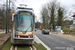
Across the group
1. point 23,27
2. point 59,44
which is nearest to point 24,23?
point 23,27

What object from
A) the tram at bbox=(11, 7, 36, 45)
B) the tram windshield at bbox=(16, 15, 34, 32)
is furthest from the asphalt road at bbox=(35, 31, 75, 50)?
the tram windshield at bbox=(16, 15, 34, 32)

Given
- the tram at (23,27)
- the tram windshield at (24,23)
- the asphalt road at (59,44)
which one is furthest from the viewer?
the asphalt road at (59,44)

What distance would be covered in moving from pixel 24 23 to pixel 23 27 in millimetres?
353

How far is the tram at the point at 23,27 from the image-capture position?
10.5 m

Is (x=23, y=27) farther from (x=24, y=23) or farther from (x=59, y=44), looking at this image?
(x=59, y=44)

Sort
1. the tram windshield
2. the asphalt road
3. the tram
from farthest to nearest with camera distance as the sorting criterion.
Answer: the asphalt road < the tram windshield < the tram

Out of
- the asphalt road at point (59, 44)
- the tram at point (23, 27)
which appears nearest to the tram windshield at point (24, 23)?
the tram at point (23, 27)

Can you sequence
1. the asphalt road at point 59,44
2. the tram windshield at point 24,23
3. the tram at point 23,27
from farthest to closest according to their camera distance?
the asphalt road at point 59,44 → the tram windshield at point 24,23 → the tram at point 23,27

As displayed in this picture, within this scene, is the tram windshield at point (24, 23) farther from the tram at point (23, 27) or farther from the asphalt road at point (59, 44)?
the asphalt road at point (59, 44)

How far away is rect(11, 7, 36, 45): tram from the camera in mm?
10477

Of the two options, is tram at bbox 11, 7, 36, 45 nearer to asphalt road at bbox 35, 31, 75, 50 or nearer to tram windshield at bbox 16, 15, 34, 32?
tram windshield at bbox 16, 15, 34, 32

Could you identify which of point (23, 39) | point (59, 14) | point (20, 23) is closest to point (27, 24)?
point (20, 23)

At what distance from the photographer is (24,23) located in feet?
35.6

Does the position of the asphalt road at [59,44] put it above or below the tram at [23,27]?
below
